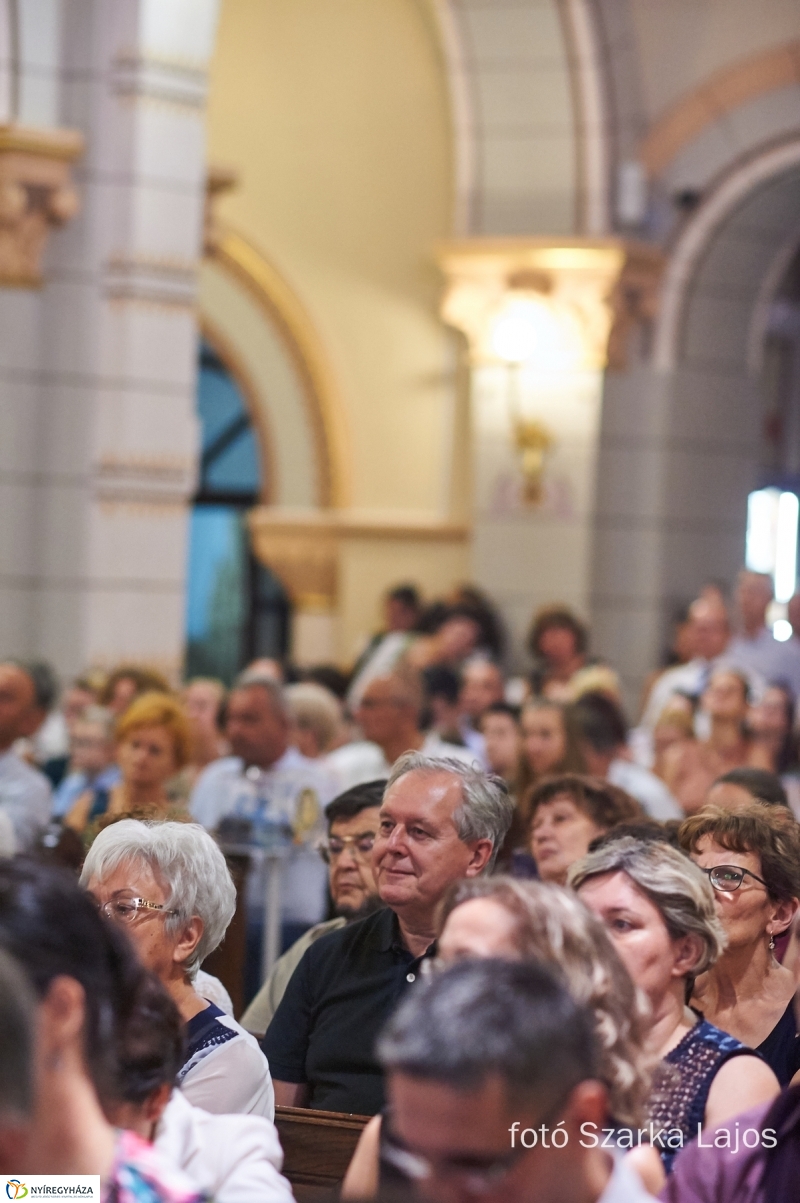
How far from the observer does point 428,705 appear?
8.91 m

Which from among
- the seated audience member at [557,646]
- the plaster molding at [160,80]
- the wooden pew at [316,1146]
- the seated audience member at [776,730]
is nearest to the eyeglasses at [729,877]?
the wooden pew at [316,1146]

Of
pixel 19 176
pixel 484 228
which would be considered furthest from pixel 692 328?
pixel 19 176

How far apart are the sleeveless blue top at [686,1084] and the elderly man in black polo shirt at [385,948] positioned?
2.56 ft

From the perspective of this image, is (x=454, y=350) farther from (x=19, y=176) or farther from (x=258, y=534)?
(x=19, y=176)

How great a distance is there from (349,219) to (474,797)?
9556 millimetres

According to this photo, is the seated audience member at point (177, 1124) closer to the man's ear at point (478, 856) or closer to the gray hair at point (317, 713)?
the man's ear at point (478, 856)

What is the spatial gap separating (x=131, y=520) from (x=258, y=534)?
431cm

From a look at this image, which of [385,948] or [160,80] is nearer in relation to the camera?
[385,948]

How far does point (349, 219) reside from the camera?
13.1 m

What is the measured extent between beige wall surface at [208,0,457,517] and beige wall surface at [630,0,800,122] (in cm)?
171

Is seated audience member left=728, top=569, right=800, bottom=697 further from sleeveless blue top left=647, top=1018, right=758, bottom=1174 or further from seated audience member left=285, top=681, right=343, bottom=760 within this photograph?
sleeveless blue top left=647, top=1018, right=758, bottom=1174

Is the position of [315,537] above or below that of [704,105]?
below

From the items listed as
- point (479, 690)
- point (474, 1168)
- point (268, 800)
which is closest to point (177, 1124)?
point (474, 1168)

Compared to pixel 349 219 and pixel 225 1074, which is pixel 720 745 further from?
pixel 349 219
